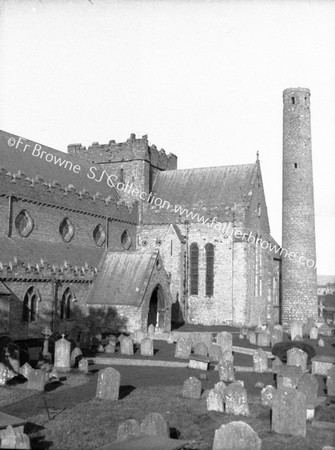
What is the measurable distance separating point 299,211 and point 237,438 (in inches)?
1225

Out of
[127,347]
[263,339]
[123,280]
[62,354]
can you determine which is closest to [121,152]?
[123,280]

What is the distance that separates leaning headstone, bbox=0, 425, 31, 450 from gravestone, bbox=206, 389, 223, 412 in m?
5.91

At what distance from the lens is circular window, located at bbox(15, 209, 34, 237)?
29016mm

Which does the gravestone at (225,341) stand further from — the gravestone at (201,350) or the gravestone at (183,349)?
the gravestone at (183,349)

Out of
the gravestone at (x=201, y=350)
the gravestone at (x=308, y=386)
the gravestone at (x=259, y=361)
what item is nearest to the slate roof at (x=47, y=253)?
the gravestone at (x=201, y=350)

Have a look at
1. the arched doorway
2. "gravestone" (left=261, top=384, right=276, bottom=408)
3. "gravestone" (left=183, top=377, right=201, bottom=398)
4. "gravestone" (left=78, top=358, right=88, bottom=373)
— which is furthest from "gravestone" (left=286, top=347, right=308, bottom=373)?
the arched doorway

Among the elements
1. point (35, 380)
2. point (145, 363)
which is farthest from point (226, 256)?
point (35, 380)

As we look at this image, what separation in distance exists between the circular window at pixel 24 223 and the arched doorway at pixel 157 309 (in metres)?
7.83

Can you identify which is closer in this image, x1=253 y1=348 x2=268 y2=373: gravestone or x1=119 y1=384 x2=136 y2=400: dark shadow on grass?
x1=119 y1=384 x2=136 y2=400: dark shadow on grass

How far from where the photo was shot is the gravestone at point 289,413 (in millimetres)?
12141

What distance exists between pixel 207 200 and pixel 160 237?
4.33m

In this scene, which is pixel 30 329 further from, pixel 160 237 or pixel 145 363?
pixel 160 237

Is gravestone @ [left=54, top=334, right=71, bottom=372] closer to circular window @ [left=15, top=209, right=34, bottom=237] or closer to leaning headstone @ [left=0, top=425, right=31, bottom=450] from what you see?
leaning headstone @ [left=0, top=425, right=31, bottom=450]

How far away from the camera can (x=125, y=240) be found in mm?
37625
